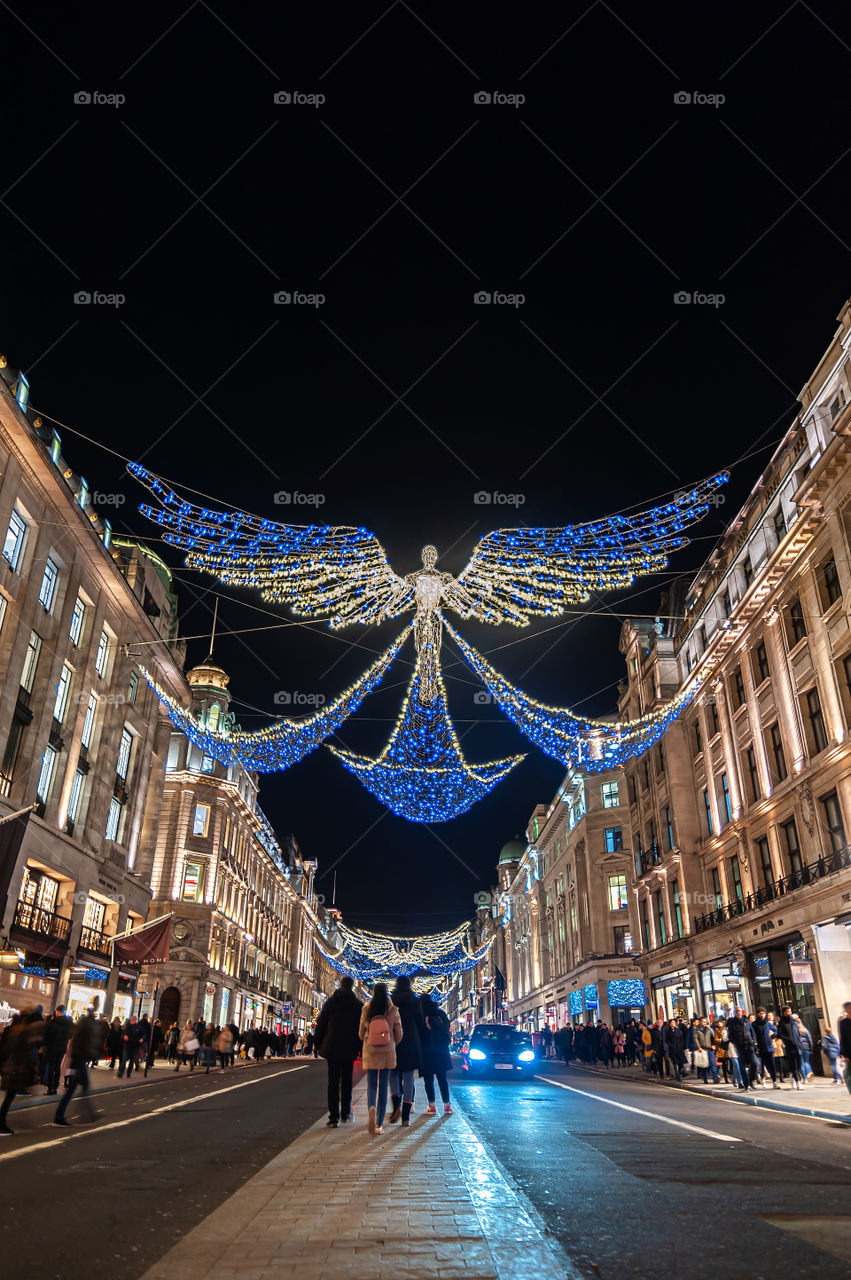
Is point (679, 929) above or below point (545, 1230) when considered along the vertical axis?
above

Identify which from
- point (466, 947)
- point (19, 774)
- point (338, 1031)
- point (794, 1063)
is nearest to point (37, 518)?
point (19, 774)

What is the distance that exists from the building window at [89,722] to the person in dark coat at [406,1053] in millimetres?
23423

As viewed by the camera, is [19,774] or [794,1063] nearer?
[794,1063]

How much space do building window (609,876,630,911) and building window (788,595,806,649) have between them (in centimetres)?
2848

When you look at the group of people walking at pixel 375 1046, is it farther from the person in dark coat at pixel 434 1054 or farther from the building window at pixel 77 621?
the building window at pixel 77 621

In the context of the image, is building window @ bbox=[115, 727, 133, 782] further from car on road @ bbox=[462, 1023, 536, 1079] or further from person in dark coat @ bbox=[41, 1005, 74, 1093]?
person in dark coat @ bbox=[41, 1005, 74, 1093]

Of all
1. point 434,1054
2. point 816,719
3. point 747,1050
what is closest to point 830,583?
point 816,719

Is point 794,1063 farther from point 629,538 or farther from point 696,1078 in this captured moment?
point 629,538

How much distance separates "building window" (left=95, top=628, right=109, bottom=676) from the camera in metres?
32.6

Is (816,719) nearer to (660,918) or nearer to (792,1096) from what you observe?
(792,1096)

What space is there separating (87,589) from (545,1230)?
29456mm

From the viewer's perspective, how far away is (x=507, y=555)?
16047 millimetres

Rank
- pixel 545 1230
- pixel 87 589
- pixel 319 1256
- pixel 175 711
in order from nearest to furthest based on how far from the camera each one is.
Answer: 1. pixel 319 1256
2. pixel 545 1230
3. pixel 175 711
4. pixel 87 589

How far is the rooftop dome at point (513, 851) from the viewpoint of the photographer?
352 ft
